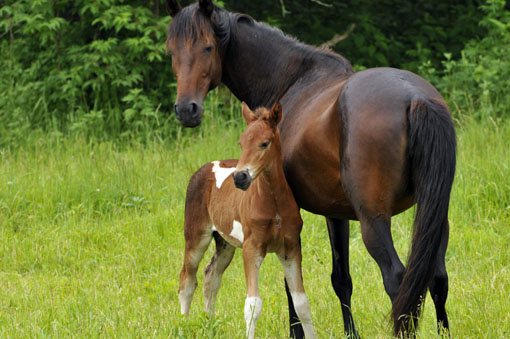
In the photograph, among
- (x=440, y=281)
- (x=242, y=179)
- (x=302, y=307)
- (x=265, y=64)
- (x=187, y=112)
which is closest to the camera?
(x=242, y=179)

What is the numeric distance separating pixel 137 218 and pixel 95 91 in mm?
4111

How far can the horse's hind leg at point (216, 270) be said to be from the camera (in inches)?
170

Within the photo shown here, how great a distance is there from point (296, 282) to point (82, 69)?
7.24 m

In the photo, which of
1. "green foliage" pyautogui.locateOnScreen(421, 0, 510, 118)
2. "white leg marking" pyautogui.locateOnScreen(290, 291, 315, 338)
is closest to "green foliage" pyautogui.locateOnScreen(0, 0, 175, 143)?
"green foliage" pyautogui.locateOnScreen(421, 0, 510, 118)

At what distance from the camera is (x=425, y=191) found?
119 inches

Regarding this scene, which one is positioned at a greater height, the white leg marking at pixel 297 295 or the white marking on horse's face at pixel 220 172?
the white marking on horse's face at pixel 220 172

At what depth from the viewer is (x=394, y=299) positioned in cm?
308

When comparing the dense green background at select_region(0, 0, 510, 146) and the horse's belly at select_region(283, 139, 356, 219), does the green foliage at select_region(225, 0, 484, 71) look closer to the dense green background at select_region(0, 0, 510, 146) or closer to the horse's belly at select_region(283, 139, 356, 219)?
the dense green background at select_region(0, 0, 510, 146)

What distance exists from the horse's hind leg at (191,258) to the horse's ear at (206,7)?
137 centimetres

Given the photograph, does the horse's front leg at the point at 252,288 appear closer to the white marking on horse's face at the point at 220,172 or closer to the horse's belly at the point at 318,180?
the horse's belly at the point at 318,180

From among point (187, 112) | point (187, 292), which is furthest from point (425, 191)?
point (187, 292)

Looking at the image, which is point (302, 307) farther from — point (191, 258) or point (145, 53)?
point (145, 53)

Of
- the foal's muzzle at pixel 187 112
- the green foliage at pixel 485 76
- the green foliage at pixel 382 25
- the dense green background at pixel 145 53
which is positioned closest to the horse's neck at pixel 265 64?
the foal's muzzle at pixel 187 112

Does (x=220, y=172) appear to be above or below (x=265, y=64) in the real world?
below
